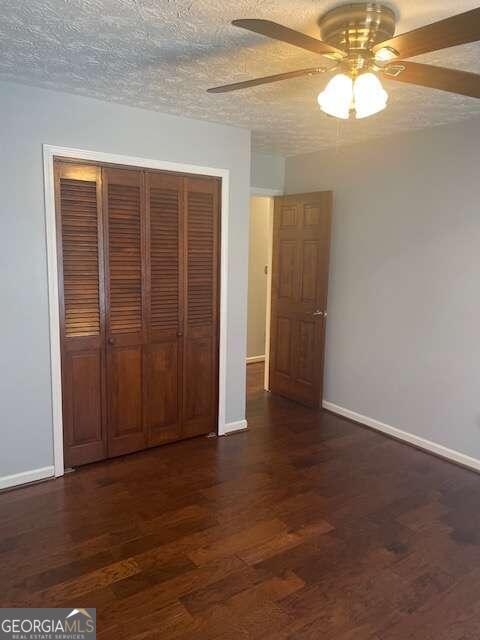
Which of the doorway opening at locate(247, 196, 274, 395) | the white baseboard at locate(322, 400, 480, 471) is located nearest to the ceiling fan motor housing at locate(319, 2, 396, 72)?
the white baseboard at locate(322, 400, 480, 471)

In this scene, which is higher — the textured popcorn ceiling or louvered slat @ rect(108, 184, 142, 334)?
the textured popcorn ceiling

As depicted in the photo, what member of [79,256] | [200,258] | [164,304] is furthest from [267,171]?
[79,256]

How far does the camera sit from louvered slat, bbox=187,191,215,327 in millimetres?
3408

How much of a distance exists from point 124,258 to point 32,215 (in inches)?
24.6

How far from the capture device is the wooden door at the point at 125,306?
3.07 m

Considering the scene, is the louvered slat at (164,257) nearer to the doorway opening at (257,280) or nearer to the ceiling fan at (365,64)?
the ceiling fan at (365,64)

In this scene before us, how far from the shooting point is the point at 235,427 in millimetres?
3844

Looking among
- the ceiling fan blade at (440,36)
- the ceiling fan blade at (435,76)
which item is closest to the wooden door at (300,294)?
the ceiling fan blade at (435,76)

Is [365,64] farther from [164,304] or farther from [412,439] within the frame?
[412,439]

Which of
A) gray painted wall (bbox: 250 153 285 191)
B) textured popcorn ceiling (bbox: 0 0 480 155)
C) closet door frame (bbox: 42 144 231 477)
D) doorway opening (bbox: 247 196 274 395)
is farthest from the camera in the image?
doorway opening (bbox: 247 196 274 395)

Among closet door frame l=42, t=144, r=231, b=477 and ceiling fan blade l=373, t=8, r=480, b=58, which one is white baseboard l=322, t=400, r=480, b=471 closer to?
closet door frame l=42, t=144, r=231, b=477

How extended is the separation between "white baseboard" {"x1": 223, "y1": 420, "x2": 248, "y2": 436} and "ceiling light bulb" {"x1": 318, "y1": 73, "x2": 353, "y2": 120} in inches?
105

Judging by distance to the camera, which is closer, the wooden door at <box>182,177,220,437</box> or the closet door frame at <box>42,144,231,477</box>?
the closet door frame at <box>42,144,231,477</box>

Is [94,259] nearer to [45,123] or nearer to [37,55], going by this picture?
[45,123]
